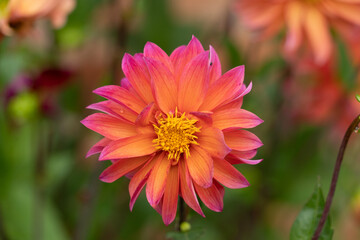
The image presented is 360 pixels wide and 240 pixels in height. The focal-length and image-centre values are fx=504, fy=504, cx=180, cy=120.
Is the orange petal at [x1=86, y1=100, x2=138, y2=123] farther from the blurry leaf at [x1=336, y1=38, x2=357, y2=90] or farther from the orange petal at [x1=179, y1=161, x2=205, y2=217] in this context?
the blurry leaf at [x1=336, y1=38, x2=357, y2=90]

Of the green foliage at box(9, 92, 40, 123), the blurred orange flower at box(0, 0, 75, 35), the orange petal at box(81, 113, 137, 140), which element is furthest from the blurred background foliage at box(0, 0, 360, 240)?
the orange petal at box(81, 113, 137, 140)

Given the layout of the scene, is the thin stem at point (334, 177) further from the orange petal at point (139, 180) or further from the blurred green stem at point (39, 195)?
the blurred green stem at point (39, 195)

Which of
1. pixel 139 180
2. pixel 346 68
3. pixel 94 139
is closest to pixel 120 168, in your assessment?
pixel 139 180

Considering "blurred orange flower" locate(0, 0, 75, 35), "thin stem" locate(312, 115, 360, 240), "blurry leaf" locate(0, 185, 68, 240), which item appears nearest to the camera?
"thin stem" locate(312, 115, 360, 240)

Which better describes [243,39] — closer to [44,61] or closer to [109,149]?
[44,61]

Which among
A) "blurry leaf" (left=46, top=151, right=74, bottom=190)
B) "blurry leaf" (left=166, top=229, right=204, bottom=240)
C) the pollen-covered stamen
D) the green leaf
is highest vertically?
the pollen-covered stamen

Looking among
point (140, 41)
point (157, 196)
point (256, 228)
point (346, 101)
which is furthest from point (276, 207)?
point (157, 196)

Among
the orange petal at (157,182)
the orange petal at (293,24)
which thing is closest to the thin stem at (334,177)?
the orange petal at (157,182)
